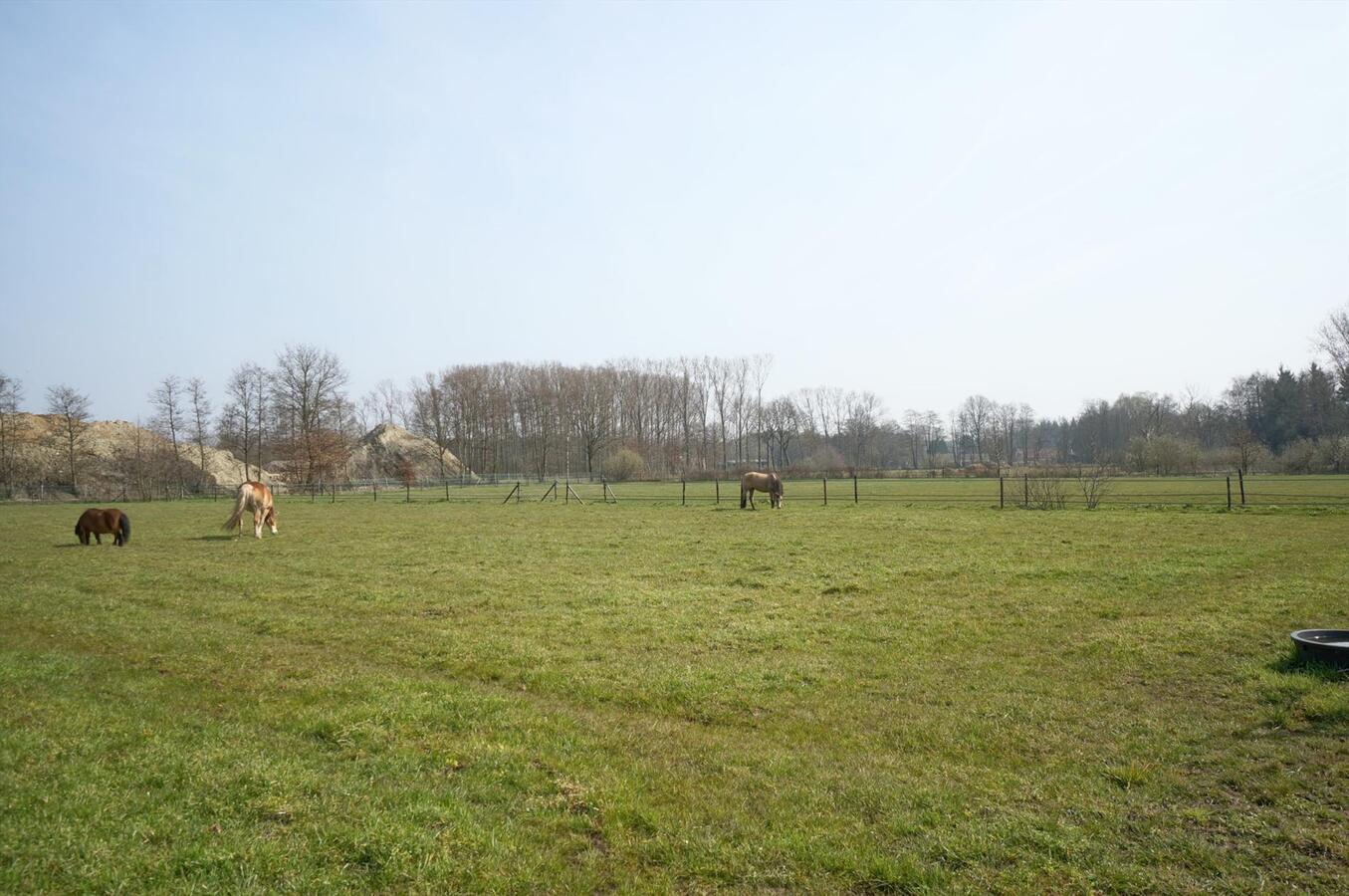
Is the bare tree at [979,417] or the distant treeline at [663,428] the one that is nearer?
the distant treeline at [663,428]

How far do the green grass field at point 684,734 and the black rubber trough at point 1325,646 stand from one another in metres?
0.28

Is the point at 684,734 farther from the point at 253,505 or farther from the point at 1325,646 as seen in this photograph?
the point at 253,505

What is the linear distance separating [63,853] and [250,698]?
2733 mm

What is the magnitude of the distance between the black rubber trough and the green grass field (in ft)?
0.92

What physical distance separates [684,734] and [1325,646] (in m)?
5.75

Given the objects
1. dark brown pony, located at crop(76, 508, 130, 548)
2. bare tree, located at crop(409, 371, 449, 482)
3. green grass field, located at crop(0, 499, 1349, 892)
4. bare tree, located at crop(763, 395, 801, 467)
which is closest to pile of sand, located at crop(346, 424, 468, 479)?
bare tree, located at crop(409, 371, 449, 482)

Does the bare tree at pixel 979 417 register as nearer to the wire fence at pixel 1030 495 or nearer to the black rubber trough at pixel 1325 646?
the wire fence at pixel 1030 495

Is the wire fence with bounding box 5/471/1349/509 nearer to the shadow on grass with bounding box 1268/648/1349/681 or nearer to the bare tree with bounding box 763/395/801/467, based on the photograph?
the shadow on grass with bounding box 1268/648/1349/681

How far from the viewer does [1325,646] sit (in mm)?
6109

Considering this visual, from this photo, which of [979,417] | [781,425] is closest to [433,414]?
[781,425]

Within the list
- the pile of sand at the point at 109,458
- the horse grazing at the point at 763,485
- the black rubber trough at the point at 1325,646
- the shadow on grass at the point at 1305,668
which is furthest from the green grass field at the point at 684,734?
the pile of sand at the point at 109,458

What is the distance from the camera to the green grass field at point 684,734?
11.3 ft

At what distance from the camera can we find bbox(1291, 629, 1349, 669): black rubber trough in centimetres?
605

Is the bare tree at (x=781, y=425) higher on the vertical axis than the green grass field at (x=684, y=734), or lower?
higher
